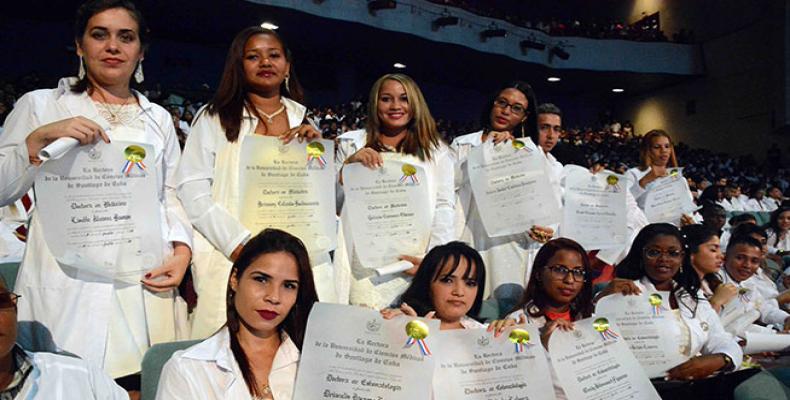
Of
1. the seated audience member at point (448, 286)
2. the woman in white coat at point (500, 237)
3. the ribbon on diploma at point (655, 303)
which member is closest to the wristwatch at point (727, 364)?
the ribbon on diploma at point (655, 303)

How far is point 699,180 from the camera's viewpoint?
14289 mm

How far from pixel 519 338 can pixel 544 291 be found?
65 centimetres

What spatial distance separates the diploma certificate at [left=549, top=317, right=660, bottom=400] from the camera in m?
1.95

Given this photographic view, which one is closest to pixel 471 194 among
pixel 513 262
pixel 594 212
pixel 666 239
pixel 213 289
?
pixel 513 262

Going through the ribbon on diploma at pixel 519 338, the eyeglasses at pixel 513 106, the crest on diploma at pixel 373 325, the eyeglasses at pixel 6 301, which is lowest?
the ribbon on diploma at pixel 519 338

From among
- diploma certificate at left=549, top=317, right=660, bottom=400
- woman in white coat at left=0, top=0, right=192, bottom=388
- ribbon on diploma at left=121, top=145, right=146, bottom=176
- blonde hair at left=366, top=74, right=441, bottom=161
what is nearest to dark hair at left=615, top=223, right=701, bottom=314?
diploma certificate at left=549, top=317, right=660, bottom=400

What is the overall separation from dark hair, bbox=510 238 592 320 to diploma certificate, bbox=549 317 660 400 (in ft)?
1.24

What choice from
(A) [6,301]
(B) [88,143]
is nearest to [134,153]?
(B) [88,143]

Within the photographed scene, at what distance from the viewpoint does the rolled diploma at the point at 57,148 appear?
5.08ft

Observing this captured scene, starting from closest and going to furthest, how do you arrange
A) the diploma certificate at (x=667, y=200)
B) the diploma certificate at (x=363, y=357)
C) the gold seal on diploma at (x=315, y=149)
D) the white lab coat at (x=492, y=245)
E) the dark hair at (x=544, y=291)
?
the diploma certificate at (x=363, y=357) → the gold seal on diploma at (x=315, y=149) → the dark hair at (x=544, y=291) → the white lab coat at (x=492, y=245) → the diploma certificate at (x=667, y=200)

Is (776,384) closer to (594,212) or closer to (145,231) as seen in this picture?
(594,212)

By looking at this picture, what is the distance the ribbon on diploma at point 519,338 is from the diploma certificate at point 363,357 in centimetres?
27

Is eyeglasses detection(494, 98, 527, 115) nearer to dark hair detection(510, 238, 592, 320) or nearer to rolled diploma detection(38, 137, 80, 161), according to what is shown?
dark hair detection(510, 238, 592, 320)

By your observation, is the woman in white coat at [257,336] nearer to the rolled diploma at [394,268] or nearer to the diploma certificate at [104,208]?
the diploma certificate at [104,208]
